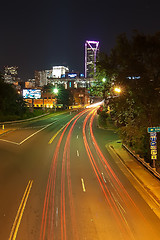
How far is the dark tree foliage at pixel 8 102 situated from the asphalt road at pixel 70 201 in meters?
43.0

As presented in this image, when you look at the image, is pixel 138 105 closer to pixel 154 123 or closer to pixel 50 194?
pixel 154 123

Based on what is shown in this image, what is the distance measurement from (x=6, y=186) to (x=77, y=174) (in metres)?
5.50

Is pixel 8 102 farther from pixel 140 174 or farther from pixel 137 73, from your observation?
pixel 140 174

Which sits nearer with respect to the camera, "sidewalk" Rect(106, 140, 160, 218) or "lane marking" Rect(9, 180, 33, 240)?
"lane marking" Rect(9, 180, 33, 240)

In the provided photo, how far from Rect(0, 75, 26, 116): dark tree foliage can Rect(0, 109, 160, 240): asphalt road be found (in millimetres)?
43001

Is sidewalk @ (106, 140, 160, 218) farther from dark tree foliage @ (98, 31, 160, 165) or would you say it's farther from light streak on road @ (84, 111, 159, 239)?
dark tree foliage @ (98, 31, 160, 165)

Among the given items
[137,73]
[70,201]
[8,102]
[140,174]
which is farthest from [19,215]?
[8,102]

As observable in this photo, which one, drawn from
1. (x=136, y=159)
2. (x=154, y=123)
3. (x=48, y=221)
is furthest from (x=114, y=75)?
(x=48, y=221)

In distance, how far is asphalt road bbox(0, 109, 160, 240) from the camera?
954 centimetres

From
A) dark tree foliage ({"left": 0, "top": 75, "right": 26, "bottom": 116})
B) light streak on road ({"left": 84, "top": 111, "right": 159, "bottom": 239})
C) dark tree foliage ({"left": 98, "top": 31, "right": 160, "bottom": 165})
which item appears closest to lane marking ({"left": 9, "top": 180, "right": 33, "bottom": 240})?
light streak on road ({"left": 84, "top": 111, "right": 159, "bottom": 239})

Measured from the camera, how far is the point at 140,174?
727 inches

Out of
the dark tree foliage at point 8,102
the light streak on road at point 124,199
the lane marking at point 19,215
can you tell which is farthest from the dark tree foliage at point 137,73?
the dark tree foliage at point 8,102

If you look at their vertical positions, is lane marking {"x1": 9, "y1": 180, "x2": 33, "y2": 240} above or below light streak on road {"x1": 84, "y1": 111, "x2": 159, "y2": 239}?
above

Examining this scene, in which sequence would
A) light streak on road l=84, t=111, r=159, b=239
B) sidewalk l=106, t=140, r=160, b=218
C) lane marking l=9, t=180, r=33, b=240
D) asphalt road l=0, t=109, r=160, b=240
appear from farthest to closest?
sidewalk l=106, t=140, r=160, b=218 → light streak on road l=84, t=111, r=159, b=239 → asphalt road l=0, t=109, r=160, b=240 → lane marking l=9, t=180, r=33, b=240
